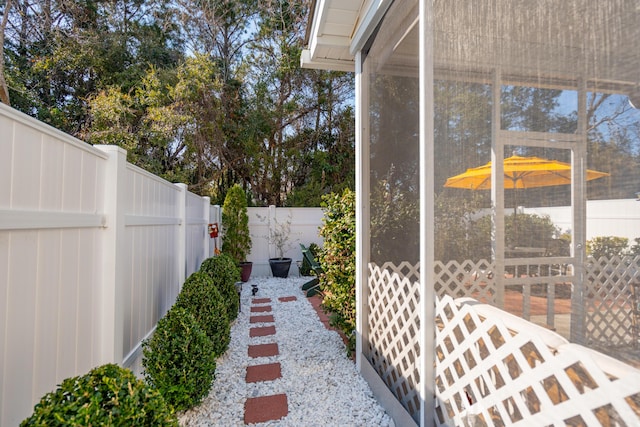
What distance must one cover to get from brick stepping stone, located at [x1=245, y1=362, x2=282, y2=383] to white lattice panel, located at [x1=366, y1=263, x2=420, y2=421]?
2.77 ft

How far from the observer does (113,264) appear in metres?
1.77

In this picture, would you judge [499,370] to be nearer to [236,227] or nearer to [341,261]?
[341,261]

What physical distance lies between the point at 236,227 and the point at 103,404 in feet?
20.1

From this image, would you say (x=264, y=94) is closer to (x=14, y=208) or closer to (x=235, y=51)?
(x=235, y=51)

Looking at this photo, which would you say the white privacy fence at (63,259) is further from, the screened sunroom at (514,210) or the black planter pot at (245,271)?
the black planter pot at (245,271)

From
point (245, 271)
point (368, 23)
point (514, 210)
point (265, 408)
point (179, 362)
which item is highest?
point (368, 23)

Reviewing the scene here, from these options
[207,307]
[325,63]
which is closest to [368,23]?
[325,63]

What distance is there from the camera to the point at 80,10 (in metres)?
8.29

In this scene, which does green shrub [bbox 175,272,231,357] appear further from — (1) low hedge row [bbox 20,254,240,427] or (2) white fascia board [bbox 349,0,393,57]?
(2) white fascia board [bbox 349,0,393,57]

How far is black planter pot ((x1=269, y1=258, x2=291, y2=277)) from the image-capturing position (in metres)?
7.34

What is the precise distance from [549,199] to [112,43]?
10683 millimetres

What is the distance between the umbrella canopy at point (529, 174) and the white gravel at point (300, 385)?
170 centimetres

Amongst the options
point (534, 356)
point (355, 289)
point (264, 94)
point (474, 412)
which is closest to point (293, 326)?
point (355, 289)

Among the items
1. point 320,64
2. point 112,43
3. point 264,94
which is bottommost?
point 320,64
